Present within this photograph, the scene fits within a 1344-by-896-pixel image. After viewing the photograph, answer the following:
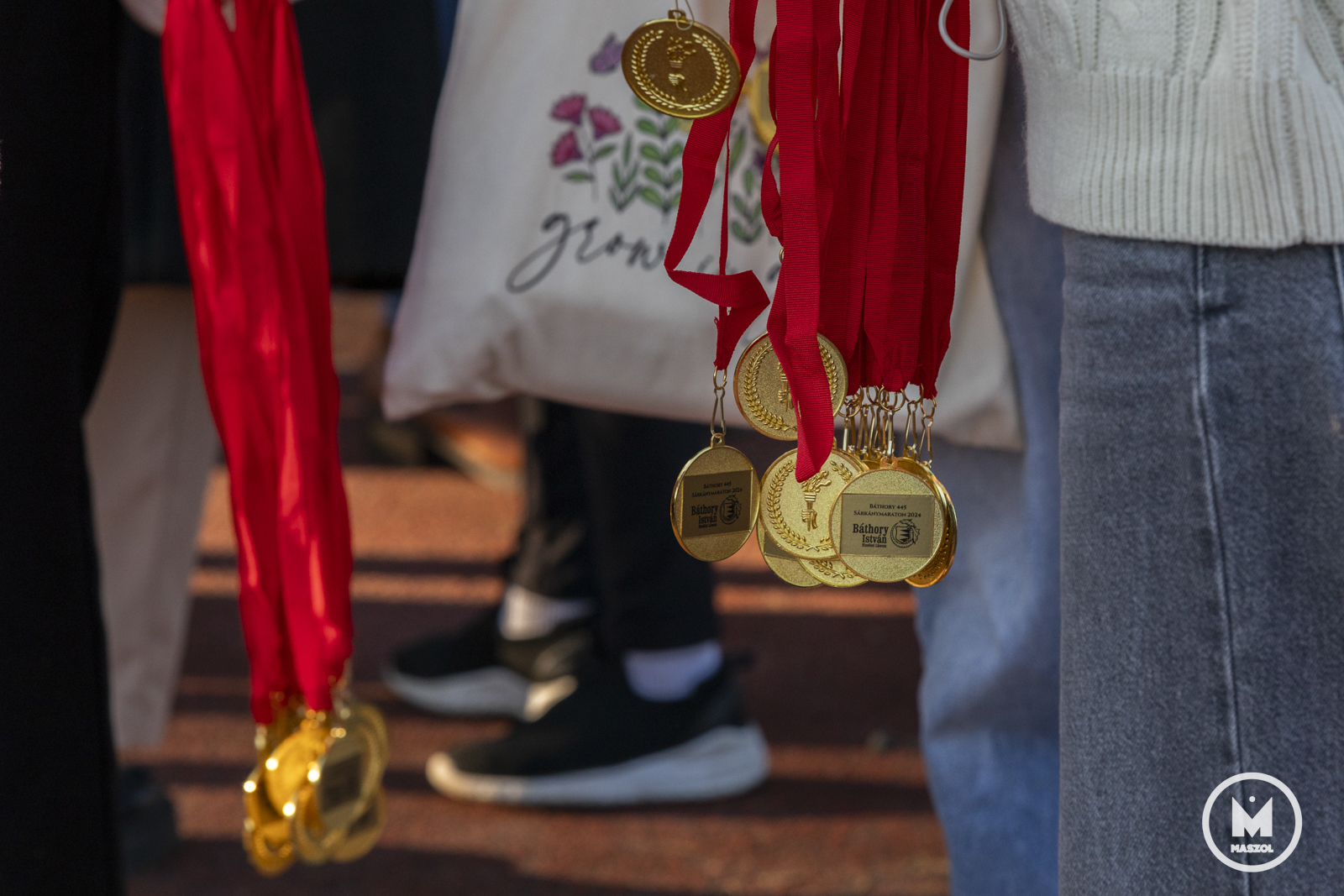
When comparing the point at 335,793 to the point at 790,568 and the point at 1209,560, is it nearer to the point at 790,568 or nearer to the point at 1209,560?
the point at 790,568

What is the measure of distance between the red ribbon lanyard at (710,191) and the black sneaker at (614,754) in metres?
1.04

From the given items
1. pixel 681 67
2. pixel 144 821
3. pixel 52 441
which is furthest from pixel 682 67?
pixel 144 821

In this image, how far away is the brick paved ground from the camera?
1.49 meters

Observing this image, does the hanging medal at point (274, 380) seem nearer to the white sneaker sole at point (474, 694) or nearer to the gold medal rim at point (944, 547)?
the gold medal rim at point (944, 547)

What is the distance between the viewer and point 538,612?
1911mm

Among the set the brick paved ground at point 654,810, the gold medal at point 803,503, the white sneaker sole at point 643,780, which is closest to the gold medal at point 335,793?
the gold medal at point 803,503

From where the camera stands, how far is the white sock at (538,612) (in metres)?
1.90

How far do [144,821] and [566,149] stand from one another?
1.09 m

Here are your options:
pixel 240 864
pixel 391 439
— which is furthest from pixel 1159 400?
pixel 391 439

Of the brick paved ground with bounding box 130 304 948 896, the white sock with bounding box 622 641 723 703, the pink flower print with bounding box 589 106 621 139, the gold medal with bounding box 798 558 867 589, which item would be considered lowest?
the brick paved ground with bounding box 130 304 948 896

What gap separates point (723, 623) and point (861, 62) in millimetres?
1740

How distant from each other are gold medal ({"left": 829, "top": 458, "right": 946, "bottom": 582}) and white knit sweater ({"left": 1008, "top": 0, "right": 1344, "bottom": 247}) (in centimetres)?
19

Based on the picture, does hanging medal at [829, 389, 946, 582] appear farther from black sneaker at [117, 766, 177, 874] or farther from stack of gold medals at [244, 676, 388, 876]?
black sneaker at [117, 766, 177, 874]

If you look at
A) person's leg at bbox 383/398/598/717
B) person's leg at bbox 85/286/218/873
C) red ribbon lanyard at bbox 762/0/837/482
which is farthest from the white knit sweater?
person's leg at bbox 383/398/598/717
